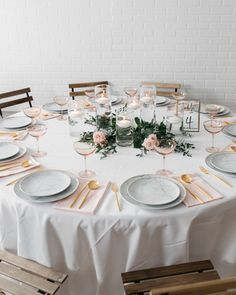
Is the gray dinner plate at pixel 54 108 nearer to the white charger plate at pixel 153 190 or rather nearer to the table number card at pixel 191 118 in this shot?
the table number card at pixel 191 118

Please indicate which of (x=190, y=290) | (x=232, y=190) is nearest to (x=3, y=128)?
(x=232, y=190)

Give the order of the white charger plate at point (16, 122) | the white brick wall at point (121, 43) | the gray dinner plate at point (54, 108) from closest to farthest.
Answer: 1. the white charger plate at point (16, 122)
2. the gray dinner plate at point (54, 108)
3. the white brick wall at point (121, 43)

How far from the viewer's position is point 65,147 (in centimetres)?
214

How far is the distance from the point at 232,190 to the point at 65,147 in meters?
0.98

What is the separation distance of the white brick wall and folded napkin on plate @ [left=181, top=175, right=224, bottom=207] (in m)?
2.08

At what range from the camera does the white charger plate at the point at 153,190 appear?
157 centimetres

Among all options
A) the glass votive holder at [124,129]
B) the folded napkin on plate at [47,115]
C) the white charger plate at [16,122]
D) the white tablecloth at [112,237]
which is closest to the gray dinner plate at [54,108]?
the folded napkin on plate at [47,115]

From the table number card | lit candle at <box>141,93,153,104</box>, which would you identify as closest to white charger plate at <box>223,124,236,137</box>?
the table number card

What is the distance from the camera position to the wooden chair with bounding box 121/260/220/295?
58.2 inches

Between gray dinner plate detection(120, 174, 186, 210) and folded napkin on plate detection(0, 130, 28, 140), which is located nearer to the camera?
gray dinner plate detection(120, 174, 186, 210)

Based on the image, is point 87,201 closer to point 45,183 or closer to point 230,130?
point 45,183

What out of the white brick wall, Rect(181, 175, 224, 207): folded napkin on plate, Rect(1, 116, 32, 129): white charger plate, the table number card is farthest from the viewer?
the white brick wall

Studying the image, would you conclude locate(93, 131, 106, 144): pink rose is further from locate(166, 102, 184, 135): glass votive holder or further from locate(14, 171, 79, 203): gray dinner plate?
locate(166, 102, 184, 135): glass votive holder

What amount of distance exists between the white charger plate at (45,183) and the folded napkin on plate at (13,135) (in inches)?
23.0
